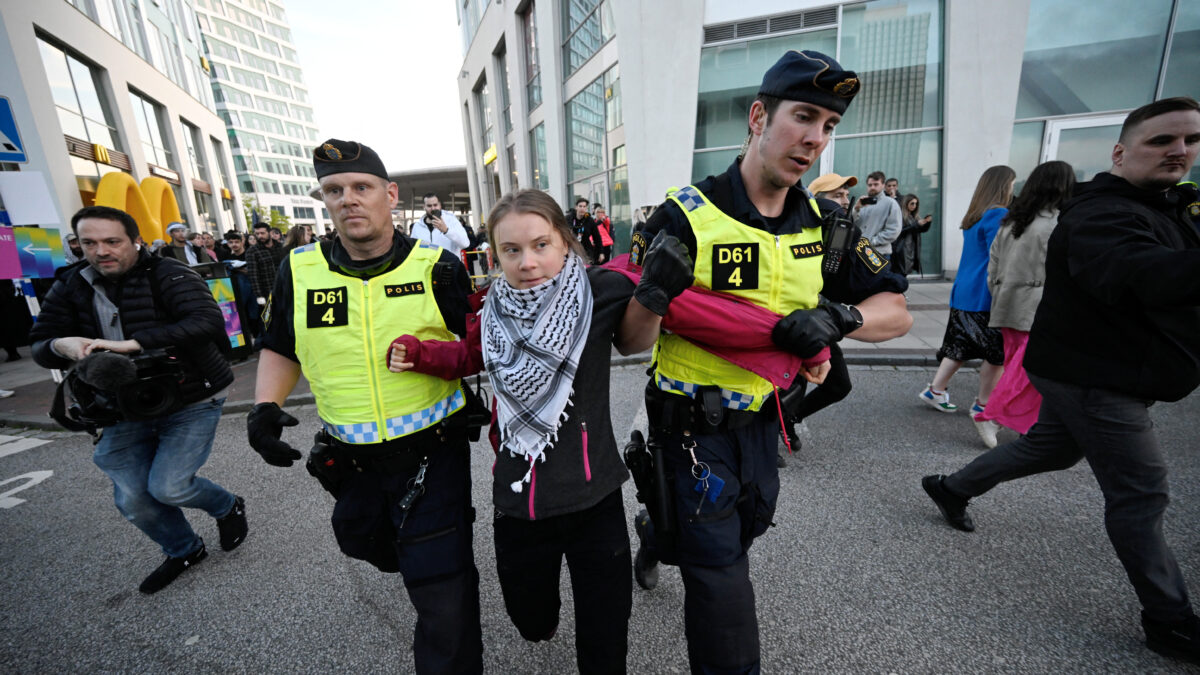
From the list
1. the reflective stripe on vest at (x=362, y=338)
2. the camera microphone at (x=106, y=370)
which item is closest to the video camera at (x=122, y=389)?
the camera microphone at (x=106, y=370)

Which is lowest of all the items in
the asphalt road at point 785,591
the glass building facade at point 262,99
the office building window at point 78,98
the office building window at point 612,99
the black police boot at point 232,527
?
the asphalt road at point 785,591

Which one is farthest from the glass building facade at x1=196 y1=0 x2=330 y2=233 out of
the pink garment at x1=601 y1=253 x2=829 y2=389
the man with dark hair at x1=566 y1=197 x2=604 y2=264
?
the pink garment at x1=601 y1=253 x2=829 y2=389

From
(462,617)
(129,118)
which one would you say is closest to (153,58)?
(129,118)

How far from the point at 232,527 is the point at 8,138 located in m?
4.76

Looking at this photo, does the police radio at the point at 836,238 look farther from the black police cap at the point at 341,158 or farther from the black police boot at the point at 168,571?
the black police boot at the point at 168,571

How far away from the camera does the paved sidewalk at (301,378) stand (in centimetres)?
522

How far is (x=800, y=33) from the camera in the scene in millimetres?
9484

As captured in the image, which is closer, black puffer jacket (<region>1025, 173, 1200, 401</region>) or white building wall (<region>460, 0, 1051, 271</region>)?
black puffer jacket (<region>1025, 173, 1200, 401</region>)

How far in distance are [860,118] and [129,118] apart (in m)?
22.5

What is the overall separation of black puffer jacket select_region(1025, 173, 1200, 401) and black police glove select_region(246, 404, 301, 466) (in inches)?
109

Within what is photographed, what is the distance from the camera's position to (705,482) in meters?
1.59

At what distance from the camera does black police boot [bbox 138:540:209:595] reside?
2541mm

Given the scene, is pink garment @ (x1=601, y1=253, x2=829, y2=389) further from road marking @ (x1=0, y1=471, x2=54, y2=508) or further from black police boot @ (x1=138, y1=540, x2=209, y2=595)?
road marking @ (x1=0, y1=471, x2=54, y2=508)

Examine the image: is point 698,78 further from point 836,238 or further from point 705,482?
point 705,482
